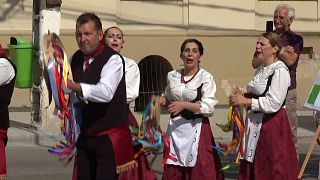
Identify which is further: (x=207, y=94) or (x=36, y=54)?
(x=36, y=54)

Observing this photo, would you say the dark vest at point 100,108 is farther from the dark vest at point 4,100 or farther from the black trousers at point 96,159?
the dark vest at point 4,100

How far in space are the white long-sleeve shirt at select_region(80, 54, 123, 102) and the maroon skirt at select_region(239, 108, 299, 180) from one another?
6.30 ft

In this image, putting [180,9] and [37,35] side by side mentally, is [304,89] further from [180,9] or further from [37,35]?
[37,35]

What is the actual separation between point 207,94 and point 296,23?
1117 cm

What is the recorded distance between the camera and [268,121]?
744 centimetres

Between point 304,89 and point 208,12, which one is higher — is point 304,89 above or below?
below

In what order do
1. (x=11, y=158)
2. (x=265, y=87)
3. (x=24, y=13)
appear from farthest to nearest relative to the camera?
(x=24, y=13) → (x=11, y=158) → (x=265, y=87)

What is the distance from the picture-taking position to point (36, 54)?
14.1m

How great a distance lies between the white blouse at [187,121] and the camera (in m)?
7.48

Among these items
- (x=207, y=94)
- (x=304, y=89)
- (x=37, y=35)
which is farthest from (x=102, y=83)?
(x=304, y=89)

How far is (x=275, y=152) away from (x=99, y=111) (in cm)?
202

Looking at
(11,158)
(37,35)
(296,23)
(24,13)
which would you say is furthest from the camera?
(296,23)

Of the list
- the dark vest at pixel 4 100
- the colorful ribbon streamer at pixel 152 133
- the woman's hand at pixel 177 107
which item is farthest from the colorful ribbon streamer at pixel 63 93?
the woman's hand at pixel 177 107

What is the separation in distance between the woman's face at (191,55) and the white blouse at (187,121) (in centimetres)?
10
